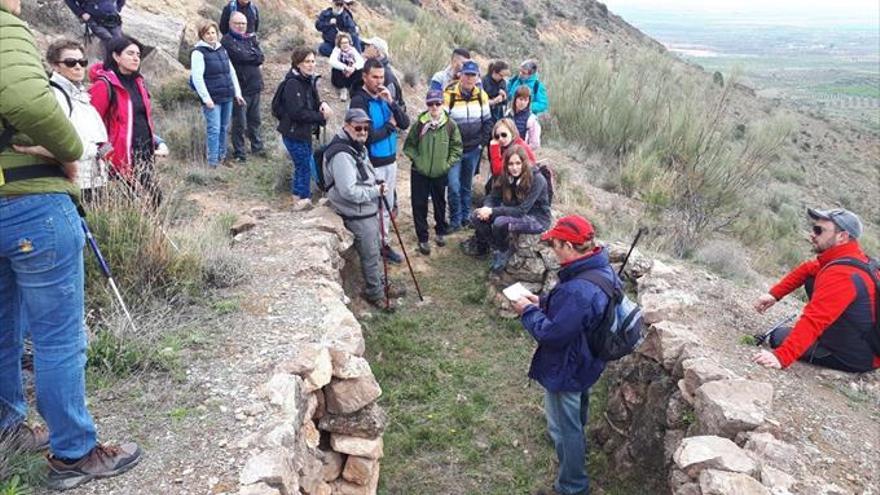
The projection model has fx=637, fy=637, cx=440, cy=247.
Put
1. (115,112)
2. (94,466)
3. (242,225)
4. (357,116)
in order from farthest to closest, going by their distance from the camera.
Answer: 1. (242,225)
2. (357,116)
3. (115,112)
4. (94,466)

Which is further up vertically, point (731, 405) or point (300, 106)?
point (300, 106)

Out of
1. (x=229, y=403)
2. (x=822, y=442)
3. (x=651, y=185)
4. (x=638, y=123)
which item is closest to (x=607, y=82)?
(x=638, y=123)

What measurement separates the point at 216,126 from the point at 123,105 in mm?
2589

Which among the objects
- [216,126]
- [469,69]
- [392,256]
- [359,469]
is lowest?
[359,469]

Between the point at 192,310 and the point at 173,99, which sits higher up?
the point at 173,99

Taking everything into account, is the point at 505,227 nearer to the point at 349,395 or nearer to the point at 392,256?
the point at 392,256

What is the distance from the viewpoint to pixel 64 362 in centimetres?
276

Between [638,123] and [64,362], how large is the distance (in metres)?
12.2

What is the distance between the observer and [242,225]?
6.35 m

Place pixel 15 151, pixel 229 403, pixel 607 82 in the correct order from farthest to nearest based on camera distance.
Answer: pixel 607 82
pixel 229 403
pixel 15 151

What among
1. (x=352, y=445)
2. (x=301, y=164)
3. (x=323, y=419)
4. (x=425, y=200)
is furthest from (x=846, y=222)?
(x=301, y=164)

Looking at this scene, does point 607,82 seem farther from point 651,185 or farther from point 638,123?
point 651,185

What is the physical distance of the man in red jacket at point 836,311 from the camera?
4344mm

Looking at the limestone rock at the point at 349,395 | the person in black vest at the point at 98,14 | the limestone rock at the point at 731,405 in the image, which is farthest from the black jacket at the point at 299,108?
the limestone rock at the point at 731,405
